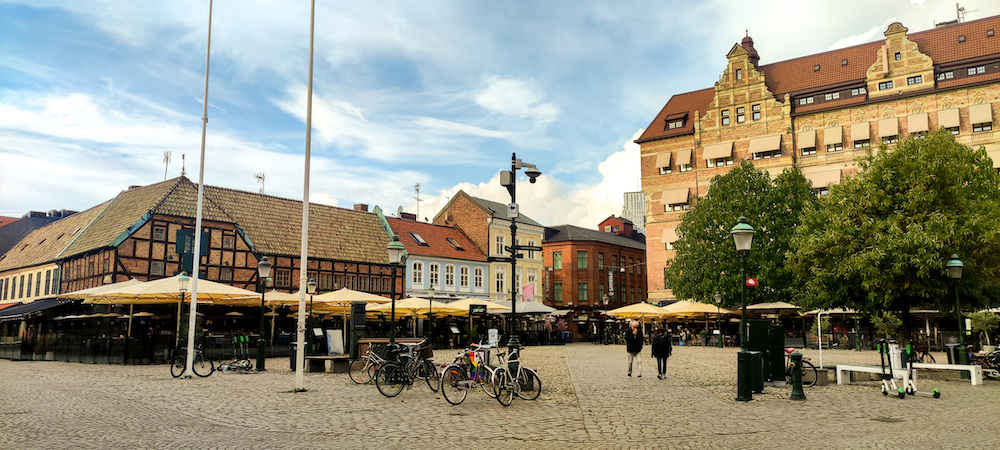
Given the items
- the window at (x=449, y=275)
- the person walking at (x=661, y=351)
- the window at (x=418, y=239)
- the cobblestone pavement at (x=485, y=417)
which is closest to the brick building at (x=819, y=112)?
the window at (x=449, y=275)

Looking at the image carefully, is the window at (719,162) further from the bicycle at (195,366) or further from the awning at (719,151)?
the bicycle at (195,366)

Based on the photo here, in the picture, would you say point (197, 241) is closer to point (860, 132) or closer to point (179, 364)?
point (179, 364)

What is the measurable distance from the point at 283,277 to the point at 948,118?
3948 cm

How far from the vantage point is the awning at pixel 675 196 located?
50844 millimetres

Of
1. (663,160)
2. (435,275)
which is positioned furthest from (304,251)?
(663,160)

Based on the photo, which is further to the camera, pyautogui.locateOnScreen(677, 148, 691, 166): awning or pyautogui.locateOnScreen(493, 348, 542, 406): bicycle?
pyautogui.locateOnScreen(677, 148, 691, 166): awning

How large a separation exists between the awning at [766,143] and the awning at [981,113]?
34.9 ft

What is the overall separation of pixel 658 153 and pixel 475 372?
42354 mm

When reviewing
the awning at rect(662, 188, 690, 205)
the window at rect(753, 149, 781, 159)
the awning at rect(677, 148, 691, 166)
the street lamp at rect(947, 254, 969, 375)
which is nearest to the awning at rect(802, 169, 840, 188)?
the window at rect(753, 149, 781, 159)

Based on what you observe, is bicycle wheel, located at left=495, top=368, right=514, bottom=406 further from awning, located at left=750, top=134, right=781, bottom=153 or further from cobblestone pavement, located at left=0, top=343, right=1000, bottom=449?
awning, located at left=750, top=134, right=781, bottom=153

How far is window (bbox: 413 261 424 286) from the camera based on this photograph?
49281 millimetres

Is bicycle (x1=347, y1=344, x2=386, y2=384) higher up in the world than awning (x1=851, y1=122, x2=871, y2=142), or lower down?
lower down

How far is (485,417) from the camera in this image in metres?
11.5

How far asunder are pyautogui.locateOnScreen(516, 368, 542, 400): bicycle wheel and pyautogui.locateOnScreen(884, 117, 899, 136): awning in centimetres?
3867
